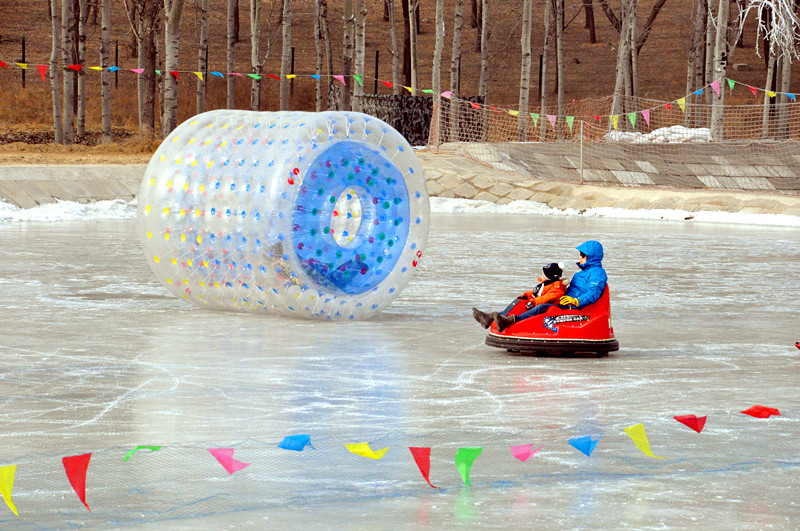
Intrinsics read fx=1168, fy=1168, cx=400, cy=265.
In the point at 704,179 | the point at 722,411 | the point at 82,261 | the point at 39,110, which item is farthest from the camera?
the point at 39,110

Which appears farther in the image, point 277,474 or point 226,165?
point 226,165

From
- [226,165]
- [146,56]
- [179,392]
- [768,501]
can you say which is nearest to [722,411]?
[768,501]

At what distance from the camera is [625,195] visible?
2653 centimetres

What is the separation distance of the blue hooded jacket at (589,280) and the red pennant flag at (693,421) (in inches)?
82.5

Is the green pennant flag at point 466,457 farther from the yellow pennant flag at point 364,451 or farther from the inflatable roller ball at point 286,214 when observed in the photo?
the inflatable roller ball at point 286,214

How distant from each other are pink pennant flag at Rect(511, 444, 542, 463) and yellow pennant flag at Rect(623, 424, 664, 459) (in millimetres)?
498

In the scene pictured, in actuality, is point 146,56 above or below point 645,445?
above

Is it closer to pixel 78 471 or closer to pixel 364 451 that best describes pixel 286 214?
pixel 364 451

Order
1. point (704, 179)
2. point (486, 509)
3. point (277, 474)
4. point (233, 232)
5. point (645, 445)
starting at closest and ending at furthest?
1. point (486, 509)
2. point (277, 474)
3. point (645, 445)
4. point (233, 232)
5. point (704, 179)

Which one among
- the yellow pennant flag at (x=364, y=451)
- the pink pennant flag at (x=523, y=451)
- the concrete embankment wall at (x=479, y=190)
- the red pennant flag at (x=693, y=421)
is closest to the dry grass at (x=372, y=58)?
the concrete embankment wall at (x=479, y=190)

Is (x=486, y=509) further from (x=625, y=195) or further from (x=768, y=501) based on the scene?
(x=625, y=195)

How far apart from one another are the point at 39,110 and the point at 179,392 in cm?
4263

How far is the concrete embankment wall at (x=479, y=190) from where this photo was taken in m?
23.4

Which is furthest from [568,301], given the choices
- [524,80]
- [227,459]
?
[524,80]
